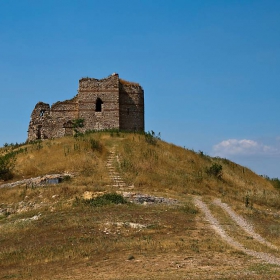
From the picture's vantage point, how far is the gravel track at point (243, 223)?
15075 millimetres

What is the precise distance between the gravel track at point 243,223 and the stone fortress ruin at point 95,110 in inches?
723

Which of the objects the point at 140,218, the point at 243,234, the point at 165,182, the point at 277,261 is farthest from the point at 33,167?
the point at 277,261

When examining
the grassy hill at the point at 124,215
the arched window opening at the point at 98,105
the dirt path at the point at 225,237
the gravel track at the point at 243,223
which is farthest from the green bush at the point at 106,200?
the arched window opening at the point at 98,105

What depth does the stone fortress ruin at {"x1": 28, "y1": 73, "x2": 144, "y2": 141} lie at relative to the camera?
3997cm

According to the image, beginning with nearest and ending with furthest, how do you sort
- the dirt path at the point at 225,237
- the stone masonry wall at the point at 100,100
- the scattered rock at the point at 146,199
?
the dirt path at the point at 225,237, the scattered rock at the point at 146,199, the stone masonry wall at the point at 100,100

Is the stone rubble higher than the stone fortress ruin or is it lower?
lower

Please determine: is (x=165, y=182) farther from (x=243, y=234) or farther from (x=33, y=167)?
(x=243, y=234)

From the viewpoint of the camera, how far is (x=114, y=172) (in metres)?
26.3

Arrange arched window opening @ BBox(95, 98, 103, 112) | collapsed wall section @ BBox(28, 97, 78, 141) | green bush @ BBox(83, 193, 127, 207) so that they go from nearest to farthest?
1. green bush @ BBox(83, 193, 127, 207)
2. arched window opening @ BBox(95, 98, 103, 112)
3. collapsed wall section @ BBox(28, 97, 78, 141)

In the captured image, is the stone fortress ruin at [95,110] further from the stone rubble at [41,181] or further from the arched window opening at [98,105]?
the stone rubble at [41,181]

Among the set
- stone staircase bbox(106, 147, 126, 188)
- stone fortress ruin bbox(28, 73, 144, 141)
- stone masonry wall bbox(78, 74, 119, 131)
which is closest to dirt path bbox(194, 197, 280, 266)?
stone staircase bbox(106, 147, 126, 188)

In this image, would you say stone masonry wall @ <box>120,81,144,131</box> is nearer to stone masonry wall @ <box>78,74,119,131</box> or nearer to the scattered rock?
stone masonry wall @ <box>78,74,119,131</box>

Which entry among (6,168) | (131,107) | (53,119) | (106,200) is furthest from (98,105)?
(106,200)

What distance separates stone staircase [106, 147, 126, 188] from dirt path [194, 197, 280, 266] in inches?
165
